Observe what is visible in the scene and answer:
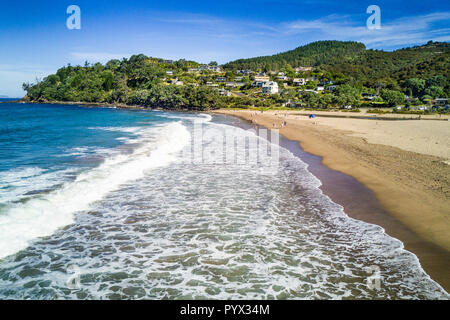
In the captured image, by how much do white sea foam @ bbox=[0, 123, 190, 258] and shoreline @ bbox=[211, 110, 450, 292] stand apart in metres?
9.79

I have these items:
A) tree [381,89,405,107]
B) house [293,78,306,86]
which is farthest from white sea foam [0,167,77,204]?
house [293,78,306,86]

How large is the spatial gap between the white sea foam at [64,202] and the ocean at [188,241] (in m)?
0.04

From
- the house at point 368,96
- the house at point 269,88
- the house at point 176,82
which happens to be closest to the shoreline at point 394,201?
the house at point 368,96

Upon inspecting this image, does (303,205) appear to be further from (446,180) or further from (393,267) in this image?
(446,180)

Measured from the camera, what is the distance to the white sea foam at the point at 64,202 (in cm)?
789

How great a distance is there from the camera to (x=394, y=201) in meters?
10.6

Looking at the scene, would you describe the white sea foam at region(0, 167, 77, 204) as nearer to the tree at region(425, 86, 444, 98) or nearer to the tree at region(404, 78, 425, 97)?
the tree at region(425, 86, 444, 98)

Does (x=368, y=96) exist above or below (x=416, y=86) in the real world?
below

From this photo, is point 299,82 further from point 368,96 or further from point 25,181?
point 25,181

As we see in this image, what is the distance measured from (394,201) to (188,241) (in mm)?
8188

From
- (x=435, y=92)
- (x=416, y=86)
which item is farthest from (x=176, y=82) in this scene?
(x=435, y=92)

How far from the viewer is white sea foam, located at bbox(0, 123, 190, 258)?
7891 millimetres
